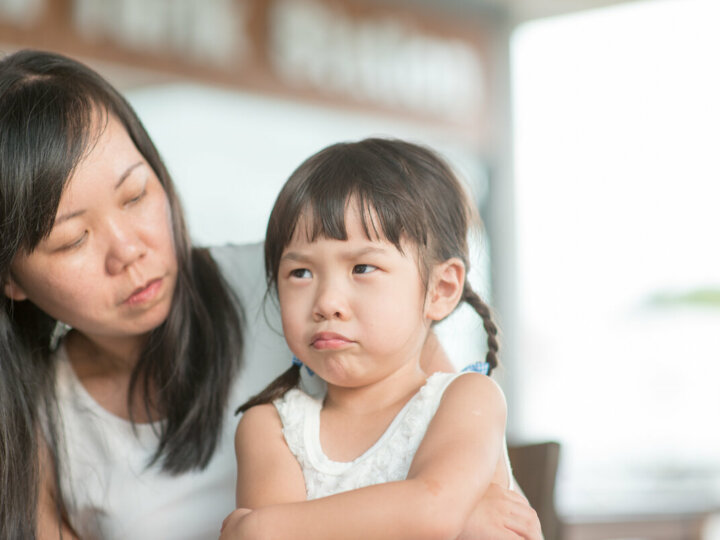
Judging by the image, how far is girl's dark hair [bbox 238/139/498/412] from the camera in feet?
3.49

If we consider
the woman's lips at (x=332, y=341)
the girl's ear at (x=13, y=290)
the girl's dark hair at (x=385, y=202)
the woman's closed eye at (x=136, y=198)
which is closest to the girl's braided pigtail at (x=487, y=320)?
the girl's dark hair at (x=385, y=202)

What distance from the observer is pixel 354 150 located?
44.8 inches

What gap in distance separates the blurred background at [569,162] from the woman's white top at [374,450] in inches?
119

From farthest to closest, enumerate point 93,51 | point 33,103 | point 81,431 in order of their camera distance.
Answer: point 93,51
point 81,431
point 33,103

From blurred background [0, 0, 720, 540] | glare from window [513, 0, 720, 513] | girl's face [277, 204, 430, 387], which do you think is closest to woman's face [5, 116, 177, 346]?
girl's face [277, 204, 430, 387]

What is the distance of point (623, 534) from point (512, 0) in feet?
9.65

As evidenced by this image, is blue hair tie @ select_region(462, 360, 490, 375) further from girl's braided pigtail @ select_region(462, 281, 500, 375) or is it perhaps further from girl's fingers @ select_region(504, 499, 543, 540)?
girl's fingers @ select_region(504, 499, 543, 540)

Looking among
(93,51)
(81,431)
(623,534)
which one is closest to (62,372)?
(81,431)

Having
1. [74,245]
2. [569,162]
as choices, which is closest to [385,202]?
[74,245]

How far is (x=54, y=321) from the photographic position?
1.52 meters

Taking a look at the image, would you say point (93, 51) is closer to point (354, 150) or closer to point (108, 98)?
point (108, 98)

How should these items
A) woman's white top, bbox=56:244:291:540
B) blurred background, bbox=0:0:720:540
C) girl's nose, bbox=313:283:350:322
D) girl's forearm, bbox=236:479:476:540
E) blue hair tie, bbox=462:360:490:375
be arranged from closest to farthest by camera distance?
girl's forearm, bbox=236:479:476:540 → girl's nose, bbox=313:283:350:322 → blue hair tie, bbox=462:360:490:375 → woman's white top, bbox=56:244:291:540 → blurred background, bbox=0:0:720:540

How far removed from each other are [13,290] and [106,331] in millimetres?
177

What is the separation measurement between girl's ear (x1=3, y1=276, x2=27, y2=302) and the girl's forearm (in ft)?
2.04
